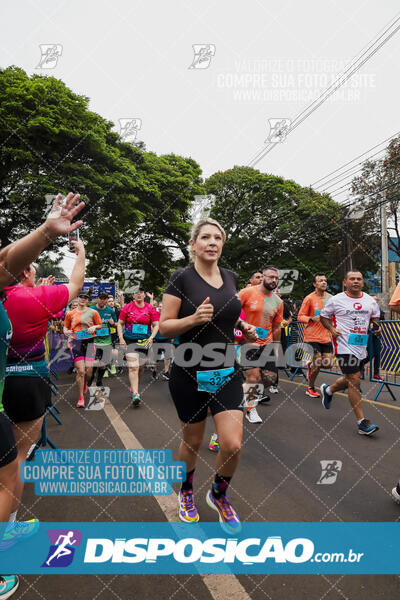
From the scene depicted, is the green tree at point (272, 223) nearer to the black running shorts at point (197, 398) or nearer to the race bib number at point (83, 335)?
the race bib number at point (83, 335)

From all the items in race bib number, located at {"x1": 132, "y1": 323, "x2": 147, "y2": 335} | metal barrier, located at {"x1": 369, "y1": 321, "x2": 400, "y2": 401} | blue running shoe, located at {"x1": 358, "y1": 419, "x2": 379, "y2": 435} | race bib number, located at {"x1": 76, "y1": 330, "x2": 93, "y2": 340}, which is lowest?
race bib number, located at {"x1": 76, "y1": 330, "x2": 93, "y2": 340}

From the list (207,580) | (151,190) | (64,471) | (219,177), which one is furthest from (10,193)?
(219,177)

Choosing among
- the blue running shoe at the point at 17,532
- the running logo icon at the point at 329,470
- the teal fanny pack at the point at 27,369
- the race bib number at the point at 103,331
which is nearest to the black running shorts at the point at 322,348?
the running logo icon at the point at 329,470

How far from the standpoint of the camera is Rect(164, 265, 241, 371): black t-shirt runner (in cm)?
262

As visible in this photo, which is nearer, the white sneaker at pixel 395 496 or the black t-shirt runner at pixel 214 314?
the black t-shirt runner at pixel 214 314

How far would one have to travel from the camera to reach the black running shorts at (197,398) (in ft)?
8.50

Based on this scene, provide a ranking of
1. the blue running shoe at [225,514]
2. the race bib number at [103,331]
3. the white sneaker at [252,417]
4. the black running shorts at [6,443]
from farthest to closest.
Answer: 1. the race bib number at [103,331]
2. the white sneaker at [252,417]
3. the blue running shoe at [225,514]
4. the black running shorts at [6,443]

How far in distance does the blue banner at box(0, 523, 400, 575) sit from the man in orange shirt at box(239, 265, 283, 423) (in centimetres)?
279

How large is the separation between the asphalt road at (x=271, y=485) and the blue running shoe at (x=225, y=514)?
176 mm

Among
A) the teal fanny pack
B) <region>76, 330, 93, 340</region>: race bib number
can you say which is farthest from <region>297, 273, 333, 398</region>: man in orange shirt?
the teal fanny pack

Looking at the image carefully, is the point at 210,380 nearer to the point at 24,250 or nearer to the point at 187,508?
the point at 187,508

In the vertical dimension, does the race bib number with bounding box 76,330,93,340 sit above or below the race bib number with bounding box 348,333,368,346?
below

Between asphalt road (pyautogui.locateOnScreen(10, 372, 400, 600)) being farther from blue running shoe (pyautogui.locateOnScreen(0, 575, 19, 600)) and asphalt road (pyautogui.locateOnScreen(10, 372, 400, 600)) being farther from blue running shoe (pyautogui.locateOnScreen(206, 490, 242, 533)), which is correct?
blue running shoe (pyautogui.locateOnScreen(206, 490, 242, 533))

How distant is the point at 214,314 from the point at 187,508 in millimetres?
1357
